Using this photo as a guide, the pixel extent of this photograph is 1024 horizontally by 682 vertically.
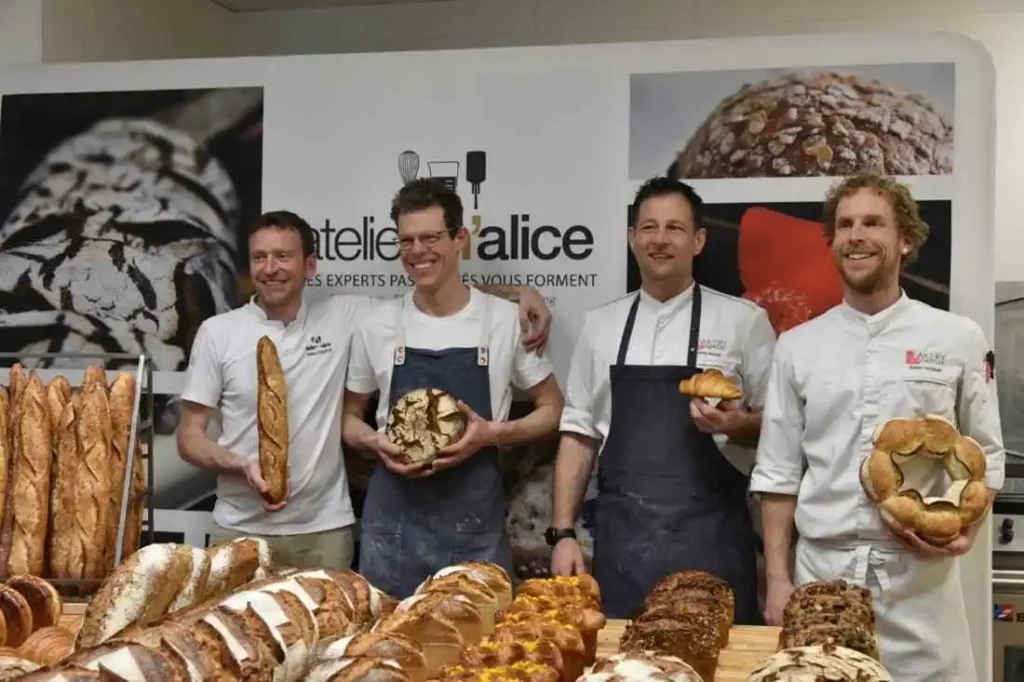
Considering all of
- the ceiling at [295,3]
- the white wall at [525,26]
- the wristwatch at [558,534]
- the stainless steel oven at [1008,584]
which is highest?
the ceiling at [295,3]

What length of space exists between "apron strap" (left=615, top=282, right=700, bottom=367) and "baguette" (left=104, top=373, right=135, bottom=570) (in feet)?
4.73

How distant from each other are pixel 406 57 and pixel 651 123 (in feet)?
2.77

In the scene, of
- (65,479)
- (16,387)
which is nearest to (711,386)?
(65,479)

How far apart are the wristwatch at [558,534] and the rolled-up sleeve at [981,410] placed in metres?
1.16

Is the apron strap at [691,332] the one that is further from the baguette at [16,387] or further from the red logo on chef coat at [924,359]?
the baguette at [16,387]

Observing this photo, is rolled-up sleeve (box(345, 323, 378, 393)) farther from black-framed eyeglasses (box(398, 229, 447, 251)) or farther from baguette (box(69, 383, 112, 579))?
baguette (box(69, 383, 112, 579))

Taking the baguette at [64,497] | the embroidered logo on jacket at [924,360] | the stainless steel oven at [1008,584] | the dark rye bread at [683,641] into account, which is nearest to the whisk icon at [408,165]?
the baguette at [64,497]

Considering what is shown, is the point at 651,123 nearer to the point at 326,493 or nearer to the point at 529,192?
the point at 529,192

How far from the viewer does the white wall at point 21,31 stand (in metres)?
4.09

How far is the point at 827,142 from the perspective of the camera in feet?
10.8

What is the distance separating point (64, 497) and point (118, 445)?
21cm

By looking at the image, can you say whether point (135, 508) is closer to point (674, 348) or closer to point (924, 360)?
point (674, 348)

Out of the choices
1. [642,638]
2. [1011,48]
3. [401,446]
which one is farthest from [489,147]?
[1011,48]

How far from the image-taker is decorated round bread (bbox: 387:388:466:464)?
3205 mm
